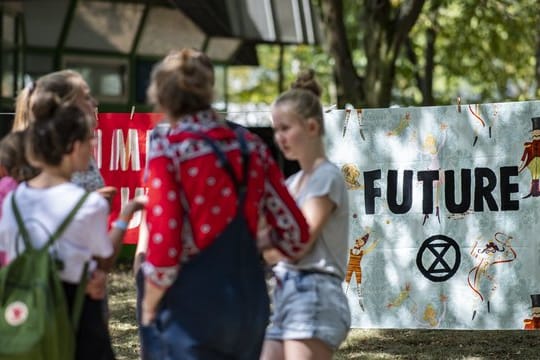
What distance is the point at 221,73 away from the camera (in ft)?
65.9

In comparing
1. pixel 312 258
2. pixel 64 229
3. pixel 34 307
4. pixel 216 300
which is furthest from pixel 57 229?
pixel 312 258

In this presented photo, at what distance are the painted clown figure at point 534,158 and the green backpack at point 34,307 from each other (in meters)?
4.74

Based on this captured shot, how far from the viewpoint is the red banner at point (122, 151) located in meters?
8.98

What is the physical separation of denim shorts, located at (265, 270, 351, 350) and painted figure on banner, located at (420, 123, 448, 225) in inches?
145

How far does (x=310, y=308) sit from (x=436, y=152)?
393 centimetres

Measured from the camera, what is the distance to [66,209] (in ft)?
12.5

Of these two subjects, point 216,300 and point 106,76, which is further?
point 106,76

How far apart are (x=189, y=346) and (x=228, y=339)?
0.14m

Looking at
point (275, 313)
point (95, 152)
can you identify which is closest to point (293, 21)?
point (95, 152)

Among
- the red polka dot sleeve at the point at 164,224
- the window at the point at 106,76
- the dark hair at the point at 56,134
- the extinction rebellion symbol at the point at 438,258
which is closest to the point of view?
the red polka dot sleeve at the point at 164,224

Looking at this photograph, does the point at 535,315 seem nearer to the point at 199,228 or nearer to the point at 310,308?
the point at 310,308

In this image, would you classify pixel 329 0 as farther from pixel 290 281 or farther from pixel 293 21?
pixel 290 281

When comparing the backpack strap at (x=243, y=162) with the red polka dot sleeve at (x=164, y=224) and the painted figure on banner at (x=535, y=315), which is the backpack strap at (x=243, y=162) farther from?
the painted figure on banner at (x=535, y=315)

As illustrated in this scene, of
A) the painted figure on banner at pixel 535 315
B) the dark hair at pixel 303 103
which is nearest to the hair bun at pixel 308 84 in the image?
the dark hair at pixel 303 103
